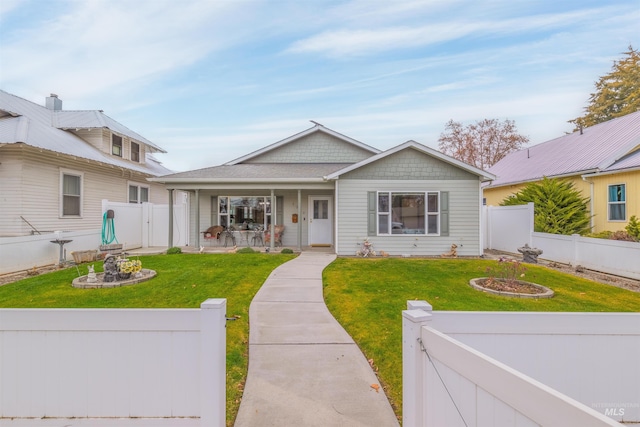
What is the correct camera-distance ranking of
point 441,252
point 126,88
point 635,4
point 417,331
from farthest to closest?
point 126,88
point 441,252
point 635,4
point 417,331

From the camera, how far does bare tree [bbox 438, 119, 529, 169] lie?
28.8 meters

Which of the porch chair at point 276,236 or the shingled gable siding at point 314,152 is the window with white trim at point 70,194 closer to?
the shingled gable siding at point 314,152

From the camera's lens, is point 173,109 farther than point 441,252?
Yes

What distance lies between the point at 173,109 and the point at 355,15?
11.0m

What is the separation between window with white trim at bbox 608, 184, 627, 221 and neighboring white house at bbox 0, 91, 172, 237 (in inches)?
751

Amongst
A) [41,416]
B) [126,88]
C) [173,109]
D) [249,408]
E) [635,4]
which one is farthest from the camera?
[173,109]

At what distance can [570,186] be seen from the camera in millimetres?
12211

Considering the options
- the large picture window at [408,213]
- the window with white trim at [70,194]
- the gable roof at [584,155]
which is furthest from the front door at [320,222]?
the gable roof at [584,155]

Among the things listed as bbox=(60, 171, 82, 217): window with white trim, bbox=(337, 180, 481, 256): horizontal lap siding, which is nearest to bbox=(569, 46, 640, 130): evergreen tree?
bbox=(337, 180, 481, 256): horizontal lap siding

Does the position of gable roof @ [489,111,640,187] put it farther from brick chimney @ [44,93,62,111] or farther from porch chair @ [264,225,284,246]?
brick chimney @ [44,93,62,111]

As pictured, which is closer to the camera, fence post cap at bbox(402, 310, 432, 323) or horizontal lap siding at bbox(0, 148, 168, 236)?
fence post cap at bbox(402, 310, 432, 323)

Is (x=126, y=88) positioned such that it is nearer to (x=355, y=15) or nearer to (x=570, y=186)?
(x=355, y=15)

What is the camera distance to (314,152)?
48.2ft

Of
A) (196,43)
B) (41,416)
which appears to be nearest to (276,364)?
(41,416)
